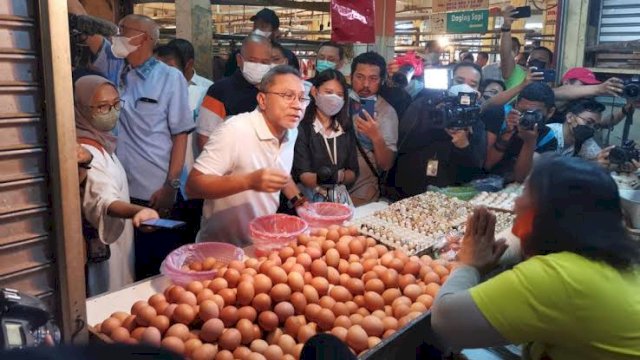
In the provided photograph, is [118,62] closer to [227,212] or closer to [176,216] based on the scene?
[176,216]

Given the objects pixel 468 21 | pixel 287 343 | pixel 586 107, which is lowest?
pixel 287 343

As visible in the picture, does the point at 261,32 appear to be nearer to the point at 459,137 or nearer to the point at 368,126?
the point at 368,126

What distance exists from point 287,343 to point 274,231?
36.4 inches

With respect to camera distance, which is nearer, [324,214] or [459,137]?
[324,214]

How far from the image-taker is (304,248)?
234cm

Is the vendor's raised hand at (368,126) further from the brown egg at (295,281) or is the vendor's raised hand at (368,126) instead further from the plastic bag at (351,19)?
the plastic bag at (351,19)

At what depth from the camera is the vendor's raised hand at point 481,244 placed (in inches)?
76.2

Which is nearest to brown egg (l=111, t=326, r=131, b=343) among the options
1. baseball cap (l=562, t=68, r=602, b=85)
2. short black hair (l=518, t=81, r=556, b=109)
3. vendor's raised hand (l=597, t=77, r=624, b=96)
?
short black hair (l=518, t=81, r=556, b=109)

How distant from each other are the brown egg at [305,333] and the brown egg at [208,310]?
293mm

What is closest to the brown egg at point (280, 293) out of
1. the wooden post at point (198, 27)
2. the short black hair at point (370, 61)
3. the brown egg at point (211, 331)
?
the brown egg at point (211, 331)

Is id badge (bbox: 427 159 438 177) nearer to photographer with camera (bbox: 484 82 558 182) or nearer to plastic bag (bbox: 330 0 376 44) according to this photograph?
photographer with camera (bbox: 484 82 558 182)

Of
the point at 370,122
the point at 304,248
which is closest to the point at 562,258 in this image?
the point at 304,248

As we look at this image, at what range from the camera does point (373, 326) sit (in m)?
Answer: 1.87

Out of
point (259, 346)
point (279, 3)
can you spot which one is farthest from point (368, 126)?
point (279, 3)
